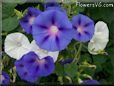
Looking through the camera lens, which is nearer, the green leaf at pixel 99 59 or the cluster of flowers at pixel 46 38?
the cluster of flowers at pixel 46 38

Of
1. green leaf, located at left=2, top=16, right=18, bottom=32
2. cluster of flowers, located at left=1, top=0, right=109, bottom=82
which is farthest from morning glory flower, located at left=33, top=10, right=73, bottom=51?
green leaf, located at left=2, top=16, right=18, bottom=32

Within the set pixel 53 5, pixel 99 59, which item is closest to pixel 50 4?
pixel 53 5

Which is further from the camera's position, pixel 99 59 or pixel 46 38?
pixel 99 59

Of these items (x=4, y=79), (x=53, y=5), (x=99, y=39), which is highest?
(x=53, y=5)

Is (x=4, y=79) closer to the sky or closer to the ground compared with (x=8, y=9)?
closer to the ground

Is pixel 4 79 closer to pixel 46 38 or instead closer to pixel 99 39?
pixel 46 38

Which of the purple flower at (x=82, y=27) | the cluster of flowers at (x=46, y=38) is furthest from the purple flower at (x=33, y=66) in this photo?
the purple flower at (x=82, y=27)

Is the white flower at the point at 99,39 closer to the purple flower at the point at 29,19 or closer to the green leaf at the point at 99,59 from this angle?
the green leaf at the point at 99,59

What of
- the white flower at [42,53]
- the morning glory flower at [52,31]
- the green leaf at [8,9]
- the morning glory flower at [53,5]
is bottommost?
the white flower at [42,53]

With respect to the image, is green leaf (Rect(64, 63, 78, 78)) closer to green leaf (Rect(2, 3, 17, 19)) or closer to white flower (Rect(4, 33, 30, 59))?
white flower (Rect(4, 33, 30, 59))
